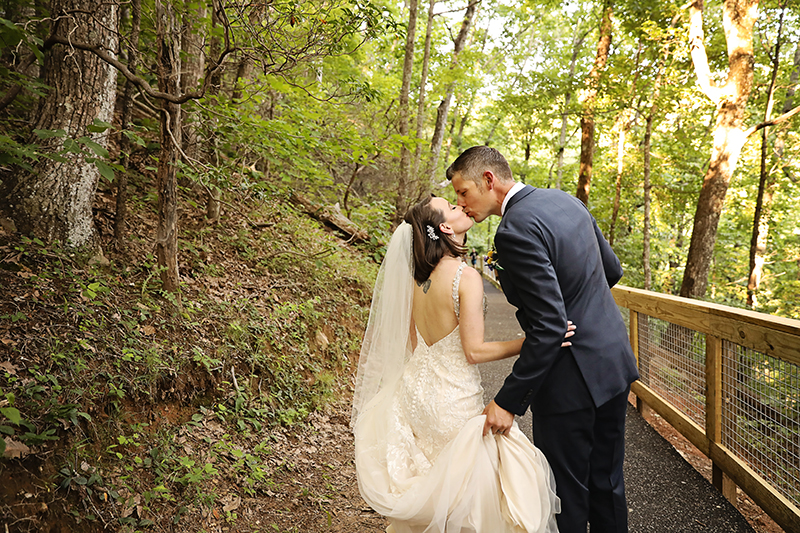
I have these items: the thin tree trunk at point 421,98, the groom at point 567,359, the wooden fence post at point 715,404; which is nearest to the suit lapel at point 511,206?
the groom at point 567,359

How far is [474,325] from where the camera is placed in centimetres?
272

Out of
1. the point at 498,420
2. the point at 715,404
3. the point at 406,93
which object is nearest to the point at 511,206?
the point at 498,420

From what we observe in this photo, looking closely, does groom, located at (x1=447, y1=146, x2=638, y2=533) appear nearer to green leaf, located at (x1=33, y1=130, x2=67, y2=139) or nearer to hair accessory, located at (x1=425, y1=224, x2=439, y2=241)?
hair accessory, located at (x1=425, y1=224, x2=439, y2=241)

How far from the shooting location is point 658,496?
3.49 meters

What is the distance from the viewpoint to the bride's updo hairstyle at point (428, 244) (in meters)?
2.88

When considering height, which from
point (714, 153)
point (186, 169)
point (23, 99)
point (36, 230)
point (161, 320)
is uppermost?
point (714, 153)

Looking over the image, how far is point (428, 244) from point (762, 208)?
40.3ft

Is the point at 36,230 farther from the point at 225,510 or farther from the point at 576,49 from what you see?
the point at 576,49

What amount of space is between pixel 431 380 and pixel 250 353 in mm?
2495

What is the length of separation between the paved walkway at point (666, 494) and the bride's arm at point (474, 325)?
48 centimetres

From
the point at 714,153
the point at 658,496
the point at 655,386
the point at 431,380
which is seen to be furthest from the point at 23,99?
the point at 714,153

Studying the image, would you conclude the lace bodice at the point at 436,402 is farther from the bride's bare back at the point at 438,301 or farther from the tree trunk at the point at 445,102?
the tree trunk at the point at 445,102

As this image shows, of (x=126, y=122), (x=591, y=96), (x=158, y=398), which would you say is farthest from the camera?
(x=591, y=96)

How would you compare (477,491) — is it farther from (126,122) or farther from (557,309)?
(126,122)
